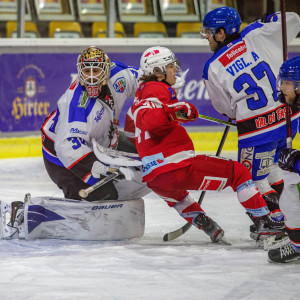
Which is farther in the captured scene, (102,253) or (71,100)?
(71,100)

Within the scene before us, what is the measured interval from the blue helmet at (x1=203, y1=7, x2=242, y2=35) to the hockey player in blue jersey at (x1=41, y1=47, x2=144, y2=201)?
21.4 inches

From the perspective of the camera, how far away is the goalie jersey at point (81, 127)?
3.52m

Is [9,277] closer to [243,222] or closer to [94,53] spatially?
[94,53]

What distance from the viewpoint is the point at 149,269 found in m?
2.82

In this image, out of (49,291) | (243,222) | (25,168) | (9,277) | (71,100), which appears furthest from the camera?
(25,168)

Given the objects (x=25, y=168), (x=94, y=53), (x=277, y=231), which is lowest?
(x=25, y=168)

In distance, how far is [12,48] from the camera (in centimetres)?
641

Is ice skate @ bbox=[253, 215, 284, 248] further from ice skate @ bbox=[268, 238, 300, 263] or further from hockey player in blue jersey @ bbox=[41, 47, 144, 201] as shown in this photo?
hockey player in blue jersey @ bbox=[41, 47, 144, 201]

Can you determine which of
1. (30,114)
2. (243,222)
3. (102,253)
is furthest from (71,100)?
(30,114)

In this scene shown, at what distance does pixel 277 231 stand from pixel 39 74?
12.0ft

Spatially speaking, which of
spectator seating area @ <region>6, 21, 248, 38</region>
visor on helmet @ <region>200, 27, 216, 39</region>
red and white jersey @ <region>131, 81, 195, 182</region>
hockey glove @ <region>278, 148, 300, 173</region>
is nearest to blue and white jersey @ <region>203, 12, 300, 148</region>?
visor on helmet @ <region>200, 27, 216, 39</region>

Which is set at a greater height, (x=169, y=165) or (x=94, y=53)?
(x=94, y=53)

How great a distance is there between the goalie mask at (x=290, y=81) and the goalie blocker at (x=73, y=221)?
1.08 metres

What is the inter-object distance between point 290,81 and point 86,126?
1149 millimetres
